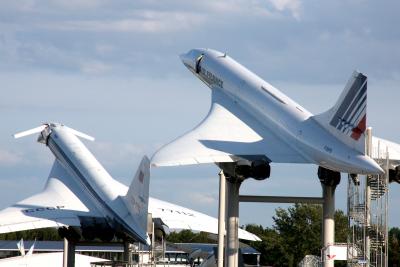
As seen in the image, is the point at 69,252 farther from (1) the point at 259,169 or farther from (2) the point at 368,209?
(2) the point at 368,209

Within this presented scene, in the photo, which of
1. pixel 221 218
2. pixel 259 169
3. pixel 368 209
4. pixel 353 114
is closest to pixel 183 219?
pixel 221 218

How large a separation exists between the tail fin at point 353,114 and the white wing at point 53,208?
21.4 m

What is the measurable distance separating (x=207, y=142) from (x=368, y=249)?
789 centimetres

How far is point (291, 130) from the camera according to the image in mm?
46656

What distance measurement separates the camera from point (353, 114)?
4347 centimetres

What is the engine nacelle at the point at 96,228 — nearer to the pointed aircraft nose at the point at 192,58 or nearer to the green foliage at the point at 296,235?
the pointed aircraft nose at the point at 192,58

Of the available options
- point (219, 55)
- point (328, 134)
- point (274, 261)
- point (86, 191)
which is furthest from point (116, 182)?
point (274, 261)

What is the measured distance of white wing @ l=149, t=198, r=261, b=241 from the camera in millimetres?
60125

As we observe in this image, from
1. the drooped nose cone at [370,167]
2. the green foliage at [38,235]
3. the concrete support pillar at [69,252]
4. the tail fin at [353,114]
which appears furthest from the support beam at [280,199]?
the green foliage at [38,235]

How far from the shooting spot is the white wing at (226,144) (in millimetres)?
45000

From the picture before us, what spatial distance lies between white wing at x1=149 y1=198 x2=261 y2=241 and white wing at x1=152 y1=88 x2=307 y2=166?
9866 millimetres

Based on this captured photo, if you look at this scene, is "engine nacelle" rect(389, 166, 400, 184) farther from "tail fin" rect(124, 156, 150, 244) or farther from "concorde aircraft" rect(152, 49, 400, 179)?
"tail fin" rect(124, 156, 150, 244)

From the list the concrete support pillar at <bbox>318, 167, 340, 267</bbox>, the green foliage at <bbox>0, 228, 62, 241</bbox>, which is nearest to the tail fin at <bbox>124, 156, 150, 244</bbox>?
the concrete support pillar at <bbox>318, 167, 340, 267</bbox>

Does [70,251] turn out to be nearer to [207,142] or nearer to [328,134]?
[207,142]
